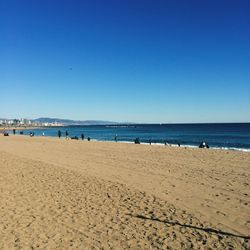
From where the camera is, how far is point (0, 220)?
30.0 ft

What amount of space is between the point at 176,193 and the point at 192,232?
443cm

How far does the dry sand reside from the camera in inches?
309

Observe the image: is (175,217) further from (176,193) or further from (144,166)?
(144,166)

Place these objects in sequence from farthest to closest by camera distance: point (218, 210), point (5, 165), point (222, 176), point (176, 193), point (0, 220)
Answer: point (5, 165) → point (222, 176) → point (176, 193) → point (218, 210) → point (0, 220)

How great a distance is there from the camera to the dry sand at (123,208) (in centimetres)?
786

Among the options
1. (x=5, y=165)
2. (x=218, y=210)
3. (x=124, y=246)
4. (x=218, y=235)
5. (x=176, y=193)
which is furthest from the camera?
(x=5, y=165)

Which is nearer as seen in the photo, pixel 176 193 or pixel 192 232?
pixel 192 232

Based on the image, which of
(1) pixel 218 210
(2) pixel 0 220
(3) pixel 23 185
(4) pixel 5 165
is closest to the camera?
(2) pixel 0 220

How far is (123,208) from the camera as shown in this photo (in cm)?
1056

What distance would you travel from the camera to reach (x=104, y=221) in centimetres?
922

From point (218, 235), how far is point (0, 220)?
18.4 ft

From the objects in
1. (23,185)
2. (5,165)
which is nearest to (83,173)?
(23,185)

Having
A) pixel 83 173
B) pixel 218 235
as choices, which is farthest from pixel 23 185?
pixel 218 235

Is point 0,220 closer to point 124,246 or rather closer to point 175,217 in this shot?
point 124,246
